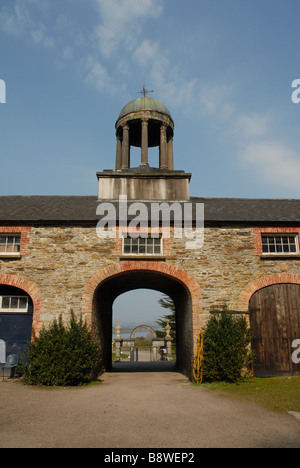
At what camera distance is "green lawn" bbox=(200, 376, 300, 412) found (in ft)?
23.8

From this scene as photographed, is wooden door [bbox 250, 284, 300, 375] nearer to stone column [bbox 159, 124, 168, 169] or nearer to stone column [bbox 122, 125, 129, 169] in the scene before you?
stone column [bbox 159, 124, 168, 169]

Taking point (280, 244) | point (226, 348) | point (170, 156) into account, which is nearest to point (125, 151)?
point (170, 156)

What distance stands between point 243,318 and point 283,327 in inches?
64.0

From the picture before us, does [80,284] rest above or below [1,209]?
below

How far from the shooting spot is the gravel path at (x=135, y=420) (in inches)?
191

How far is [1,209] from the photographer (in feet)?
42.0

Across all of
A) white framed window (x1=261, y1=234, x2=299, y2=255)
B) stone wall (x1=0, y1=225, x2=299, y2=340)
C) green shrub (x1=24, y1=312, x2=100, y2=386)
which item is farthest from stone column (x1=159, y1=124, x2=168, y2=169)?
green shrub (x1=24, y1=312, x2=100, y2=386)

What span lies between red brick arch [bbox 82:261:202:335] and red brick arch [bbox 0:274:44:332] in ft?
4.67

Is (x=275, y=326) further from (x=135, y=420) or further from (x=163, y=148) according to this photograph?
(x=163, y=148)

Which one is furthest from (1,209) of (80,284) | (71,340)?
(71,340)

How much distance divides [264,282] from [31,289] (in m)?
7.74

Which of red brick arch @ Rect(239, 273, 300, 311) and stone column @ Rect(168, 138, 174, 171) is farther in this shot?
stone column @ Rect(168, 138, 174, 171)
